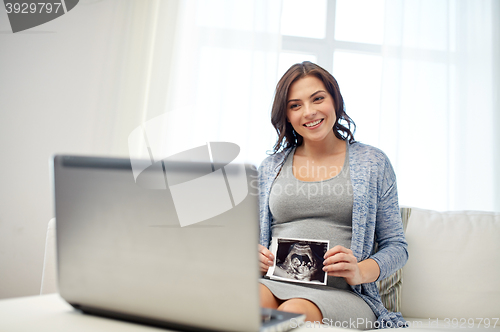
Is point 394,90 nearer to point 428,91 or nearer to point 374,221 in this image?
point 428,91

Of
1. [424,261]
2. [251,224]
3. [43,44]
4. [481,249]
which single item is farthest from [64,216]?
[43,44]

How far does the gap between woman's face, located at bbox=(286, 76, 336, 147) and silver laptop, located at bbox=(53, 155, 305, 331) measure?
92 cm

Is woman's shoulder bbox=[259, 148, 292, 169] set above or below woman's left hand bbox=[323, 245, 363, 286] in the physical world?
above

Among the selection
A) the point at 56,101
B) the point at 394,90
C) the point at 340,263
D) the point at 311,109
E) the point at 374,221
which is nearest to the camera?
the point at 340,263

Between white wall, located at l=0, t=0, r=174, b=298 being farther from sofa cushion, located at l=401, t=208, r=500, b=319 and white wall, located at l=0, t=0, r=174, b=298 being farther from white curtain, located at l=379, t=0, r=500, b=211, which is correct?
sofa cushion, located at l=401, t=208, r=500, b=319

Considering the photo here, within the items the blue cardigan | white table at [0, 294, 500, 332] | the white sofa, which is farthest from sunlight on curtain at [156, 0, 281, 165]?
white table at [0, 294, 500, 332]

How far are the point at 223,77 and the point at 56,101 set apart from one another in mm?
989

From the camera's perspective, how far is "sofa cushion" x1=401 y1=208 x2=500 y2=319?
126 centimetres

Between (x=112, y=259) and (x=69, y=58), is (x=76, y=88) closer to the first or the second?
(x=69, y=58)

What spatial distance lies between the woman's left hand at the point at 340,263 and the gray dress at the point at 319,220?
2.9 inches

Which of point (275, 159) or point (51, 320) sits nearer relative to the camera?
point (51, 320)

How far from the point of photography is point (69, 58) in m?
2.13

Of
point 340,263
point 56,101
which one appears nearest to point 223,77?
point 56,101

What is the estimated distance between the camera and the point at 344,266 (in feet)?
3.18
